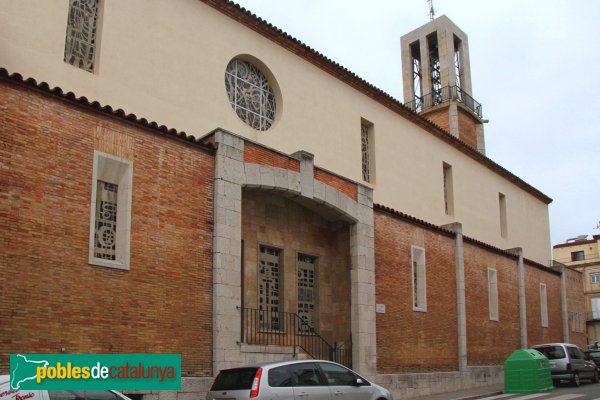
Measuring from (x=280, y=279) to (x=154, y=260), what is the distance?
5318 mm

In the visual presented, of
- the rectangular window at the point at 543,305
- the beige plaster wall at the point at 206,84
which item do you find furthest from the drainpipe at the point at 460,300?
the rectangular window at the point at 543,305

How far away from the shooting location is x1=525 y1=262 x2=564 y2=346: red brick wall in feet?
92.8

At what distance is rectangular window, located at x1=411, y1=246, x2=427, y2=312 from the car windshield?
497 centimetres

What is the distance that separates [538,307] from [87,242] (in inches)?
921

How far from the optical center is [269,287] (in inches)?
655

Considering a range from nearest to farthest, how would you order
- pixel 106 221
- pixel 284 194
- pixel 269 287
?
1. pixel 106 221
2. pixel 284 194
3. pixel 269 287

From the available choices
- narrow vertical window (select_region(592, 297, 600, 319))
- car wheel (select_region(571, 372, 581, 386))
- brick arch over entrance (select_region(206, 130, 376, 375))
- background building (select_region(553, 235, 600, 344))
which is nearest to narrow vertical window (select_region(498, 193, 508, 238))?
car wheel (select_region(571, 372, 581, 386))

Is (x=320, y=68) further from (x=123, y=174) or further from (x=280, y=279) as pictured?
(x=123, y=174)

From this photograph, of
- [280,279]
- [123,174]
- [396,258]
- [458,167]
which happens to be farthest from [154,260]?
[458,167]

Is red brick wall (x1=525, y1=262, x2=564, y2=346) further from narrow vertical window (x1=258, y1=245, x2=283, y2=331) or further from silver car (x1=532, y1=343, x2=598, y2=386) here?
narrow vertical window (x1=258, y1=245, x2=283, y2=331)

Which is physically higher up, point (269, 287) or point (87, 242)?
A: point (87, 242)

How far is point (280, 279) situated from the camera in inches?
667

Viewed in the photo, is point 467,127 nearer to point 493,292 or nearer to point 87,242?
point 493,292

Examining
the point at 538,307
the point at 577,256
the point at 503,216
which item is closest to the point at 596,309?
the point at 577,256
